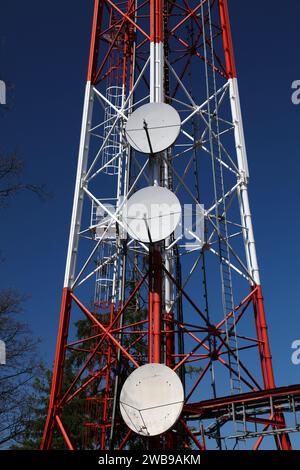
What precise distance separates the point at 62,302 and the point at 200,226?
4971 millimetres

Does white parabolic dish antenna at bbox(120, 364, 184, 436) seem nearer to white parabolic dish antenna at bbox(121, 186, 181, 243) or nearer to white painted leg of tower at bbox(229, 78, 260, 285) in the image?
white parabolic dish antenna at bbox(121, 186, 181, 243)

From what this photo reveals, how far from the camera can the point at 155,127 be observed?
55.0 ft

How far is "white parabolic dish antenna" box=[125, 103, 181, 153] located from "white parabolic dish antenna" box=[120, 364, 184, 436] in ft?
21.9

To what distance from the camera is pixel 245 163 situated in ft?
62.3

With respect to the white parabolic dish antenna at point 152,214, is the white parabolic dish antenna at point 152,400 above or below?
below

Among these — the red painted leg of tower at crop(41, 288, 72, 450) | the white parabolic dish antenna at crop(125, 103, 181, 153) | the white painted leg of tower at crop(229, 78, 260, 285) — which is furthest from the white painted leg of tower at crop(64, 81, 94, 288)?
the white painted leg of tower at crop(229, 78, 260, 285)

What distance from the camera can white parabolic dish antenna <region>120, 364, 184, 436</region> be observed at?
13.3m

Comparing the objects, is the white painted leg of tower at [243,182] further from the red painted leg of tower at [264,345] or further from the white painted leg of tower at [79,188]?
the white painted leg of tower at [79,188]

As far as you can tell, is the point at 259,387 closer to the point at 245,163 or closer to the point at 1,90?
the point at 245,163

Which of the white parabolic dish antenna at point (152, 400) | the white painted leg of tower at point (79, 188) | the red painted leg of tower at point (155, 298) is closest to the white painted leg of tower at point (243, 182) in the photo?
the red painted leg of tower at point (155, 298)

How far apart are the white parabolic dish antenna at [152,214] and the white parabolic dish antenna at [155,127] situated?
1715 millimetres

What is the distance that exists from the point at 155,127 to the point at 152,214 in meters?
2.87

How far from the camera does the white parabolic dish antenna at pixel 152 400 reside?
43.7 ft
